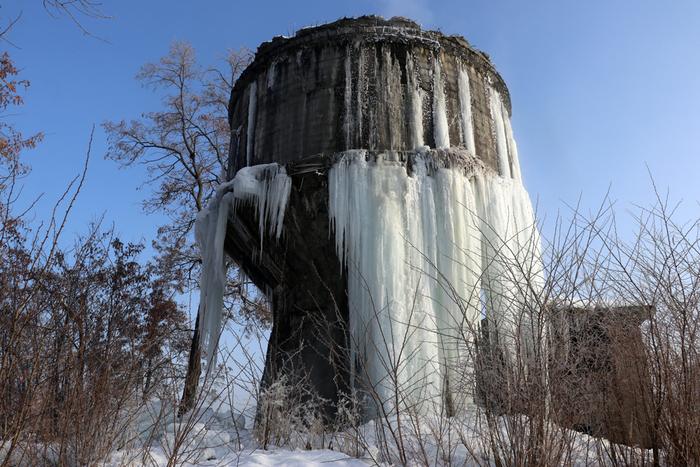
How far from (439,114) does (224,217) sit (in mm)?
3627

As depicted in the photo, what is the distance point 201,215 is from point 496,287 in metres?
4.99

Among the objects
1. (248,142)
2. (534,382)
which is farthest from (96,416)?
(248,142)

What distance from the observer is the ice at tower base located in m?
8.70

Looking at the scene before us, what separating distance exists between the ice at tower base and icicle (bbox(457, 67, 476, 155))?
2 cm

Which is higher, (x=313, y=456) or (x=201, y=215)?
(x=201, y=215)

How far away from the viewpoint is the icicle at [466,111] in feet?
32.6

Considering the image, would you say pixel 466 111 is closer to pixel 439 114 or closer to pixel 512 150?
pixel 439 114

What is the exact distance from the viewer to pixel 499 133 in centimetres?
1077

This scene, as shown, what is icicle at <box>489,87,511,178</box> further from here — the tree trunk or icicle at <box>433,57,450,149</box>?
the tree trunk

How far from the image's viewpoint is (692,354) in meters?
5.02

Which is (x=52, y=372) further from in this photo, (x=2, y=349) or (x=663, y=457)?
(x=663, y=457)

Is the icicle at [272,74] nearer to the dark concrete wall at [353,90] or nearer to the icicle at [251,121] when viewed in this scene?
the dark concrete wall at [353,90]

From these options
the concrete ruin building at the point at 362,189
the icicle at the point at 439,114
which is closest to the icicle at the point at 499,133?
the concrete ruin building at the point at 362,189

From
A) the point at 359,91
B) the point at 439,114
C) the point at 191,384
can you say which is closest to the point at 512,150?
the point at 439,114
